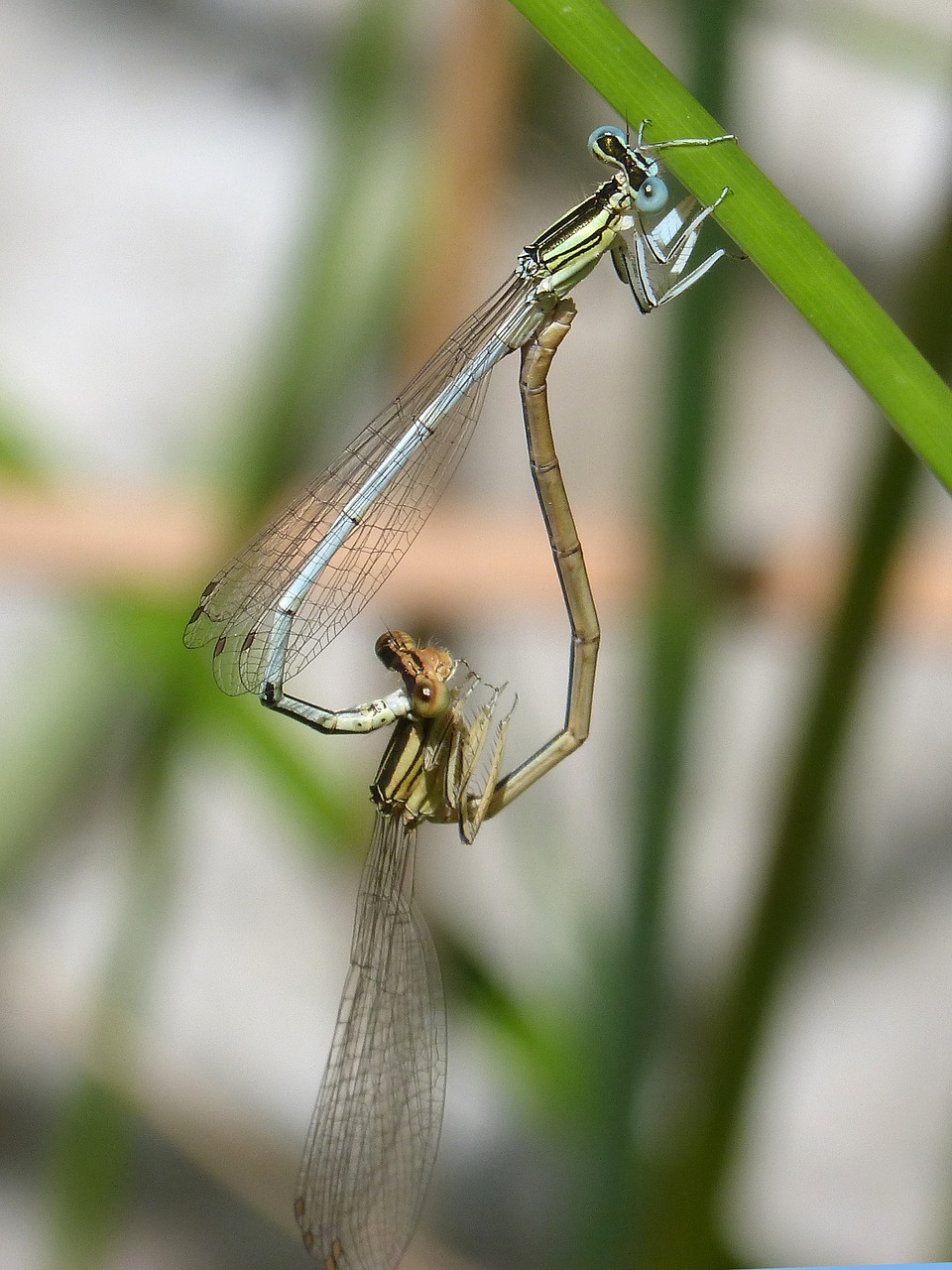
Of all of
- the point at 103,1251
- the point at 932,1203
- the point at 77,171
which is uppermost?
the point at 77,171

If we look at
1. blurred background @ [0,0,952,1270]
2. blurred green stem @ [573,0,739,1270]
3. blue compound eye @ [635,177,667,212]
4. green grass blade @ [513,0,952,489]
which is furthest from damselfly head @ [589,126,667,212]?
green grass blade @ [513,0,952,489]

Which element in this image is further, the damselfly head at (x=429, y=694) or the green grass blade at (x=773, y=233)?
the damselfly head at (x=429, y=694)

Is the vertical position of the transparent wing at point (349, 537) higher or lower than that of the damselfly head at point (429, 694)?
higher

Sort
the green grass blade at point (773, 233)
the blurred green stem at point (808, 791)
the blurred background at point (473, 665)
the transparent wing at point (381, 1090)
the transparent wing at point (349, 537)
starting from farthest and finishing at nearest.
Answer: the blurred background at point (473, 665) < the transparent wing at point (381, 1090) < the transparent wing at point (349, 537) < the blurred green stem at point (808, 791) < the green grass blade at point (773, 233)

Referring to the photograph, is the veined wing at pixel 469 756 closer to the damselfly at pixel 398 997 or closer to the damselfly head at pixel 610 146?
the damselfly at pixel 398 997

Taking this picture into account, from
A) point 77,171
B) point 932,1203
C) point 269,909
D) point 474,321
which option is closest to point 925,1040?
point 932,1203

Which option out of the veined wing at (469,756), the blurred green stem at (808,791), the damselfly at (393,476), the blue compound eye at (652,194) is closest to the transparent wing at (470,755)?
the veined wing at (469,756)

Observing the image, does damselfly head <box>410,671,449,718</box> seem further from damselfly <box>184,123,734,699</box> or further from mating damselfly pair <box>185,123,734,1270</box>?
damselfly <box>184,123,734,699</box>

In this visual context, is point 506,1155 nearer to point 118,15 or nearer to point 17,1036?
point 17,1036
